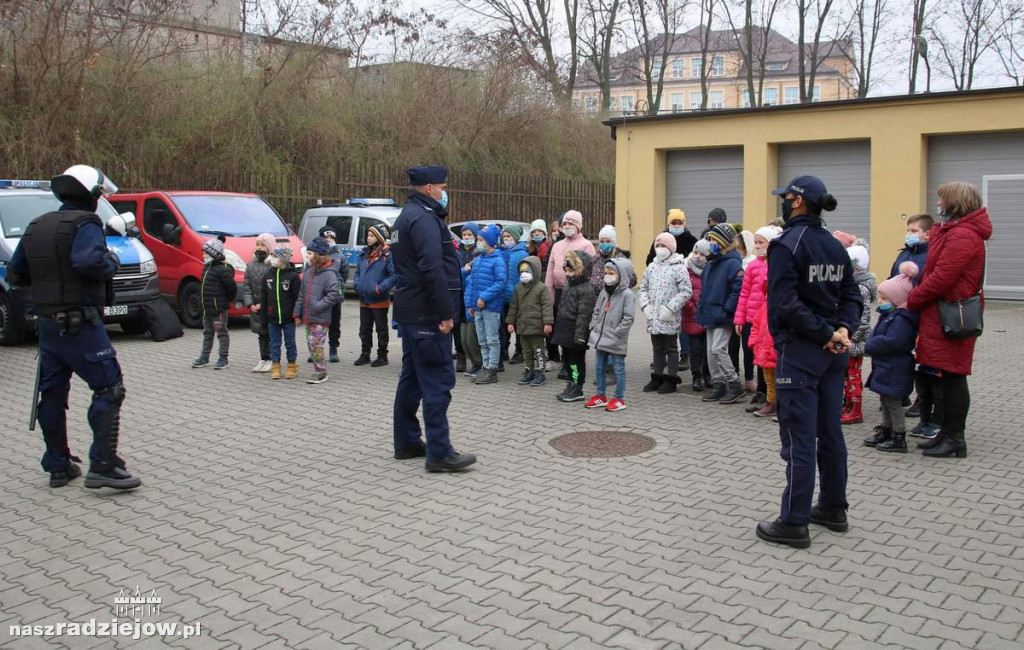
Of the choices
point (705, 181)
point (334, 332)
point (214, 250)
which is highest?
point (705, 181)

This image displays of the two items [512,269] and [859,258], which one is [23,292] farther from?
[859,258]

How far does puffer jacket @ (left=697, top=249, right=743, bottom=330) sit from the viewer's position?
905 cm

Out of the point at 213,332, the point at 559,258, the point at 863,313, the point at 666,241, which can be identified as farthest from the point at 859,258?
the point at 213,332

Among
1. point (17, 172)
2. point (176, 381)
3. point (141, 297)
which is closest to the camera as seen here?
point (176, 381)

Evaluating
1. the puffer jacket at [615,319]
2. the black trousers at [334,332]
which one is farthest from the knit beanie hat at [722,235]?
the black trousers at [334,332]

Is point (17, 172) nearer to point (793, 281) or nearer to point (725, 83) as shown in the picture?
point (793, 281)

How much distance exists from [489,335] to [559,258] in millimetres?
1161

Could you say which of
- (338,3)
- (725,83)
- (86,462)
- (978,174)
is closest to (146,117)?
(338,3)

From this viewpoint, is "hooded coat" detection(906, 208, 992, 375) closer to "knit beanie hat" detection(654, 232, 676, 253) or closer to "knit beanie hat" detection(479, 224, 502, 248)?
"knit beanie hat" detection(654, 232, 676, 253)

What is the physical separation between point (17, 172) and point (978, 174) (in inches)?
736

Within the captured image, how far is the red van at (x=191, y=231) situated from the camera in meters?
15.1

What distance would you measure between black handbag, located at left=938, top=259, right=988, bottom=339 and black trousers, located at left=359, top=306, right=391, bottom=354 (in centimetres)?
667

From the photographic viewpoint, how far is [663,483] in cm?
654

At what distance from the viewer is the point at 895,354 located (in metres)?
7.27
